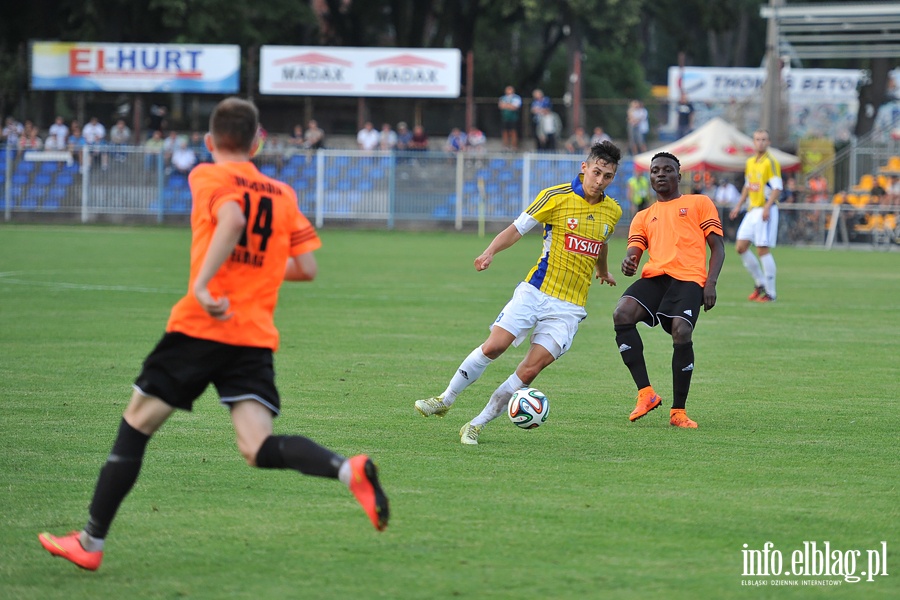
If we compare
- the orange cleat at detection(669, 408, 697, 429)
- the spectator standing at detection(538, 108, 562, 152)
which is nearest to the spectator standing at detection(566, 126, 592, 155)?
the spectator standing at detection(538, 108, 562, 152)

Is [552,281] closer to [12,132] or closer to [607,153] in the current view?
[607,153]

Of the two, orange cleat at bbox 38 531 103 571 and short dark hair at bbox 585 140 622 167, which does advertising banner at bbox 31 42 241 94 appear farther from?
orange cleat at bbox 38 531 103 571

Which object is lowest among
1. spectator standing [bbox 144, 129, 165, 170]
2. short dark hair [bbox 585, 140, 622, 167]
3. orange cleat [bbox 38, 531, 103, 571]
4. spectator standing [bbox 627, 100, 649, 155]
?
orange cleat [bbox 38, 531, 103, 571]

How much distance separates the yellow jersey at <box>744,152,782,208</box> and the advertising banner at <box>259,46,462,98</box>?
841 inches

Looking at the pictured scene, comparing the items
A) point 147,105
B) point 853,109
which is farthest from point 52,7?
point 853,109

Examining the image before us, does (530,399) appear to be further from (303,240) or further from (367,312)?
(367,312)

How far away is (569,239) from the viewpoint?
8320 mm

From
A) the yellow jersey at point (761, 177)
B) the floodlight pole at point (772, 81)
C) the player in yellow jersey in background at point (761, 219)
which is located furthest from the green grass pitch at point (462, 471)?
the floodlight pole at point (772, 81)

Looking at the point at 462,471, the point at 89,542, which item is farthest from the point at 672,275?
the point at 89,542

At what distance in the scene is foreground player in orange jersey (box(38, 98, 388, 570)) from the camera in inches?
202

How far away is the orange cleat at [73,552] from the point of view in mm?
5148

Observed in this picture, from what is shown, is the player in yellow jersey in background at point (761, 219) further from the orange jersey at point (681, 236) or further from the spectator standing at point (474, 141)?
the spectator standing at point (474, 141)

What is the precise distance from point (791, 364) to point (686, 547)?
7121mm

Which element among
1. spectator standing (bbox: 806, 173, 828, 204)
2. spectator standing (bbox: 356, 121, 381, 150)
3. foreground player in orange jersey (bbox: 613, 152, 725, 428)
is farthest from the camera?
spectator standing (bbox: 356, 121, 381, 150)
